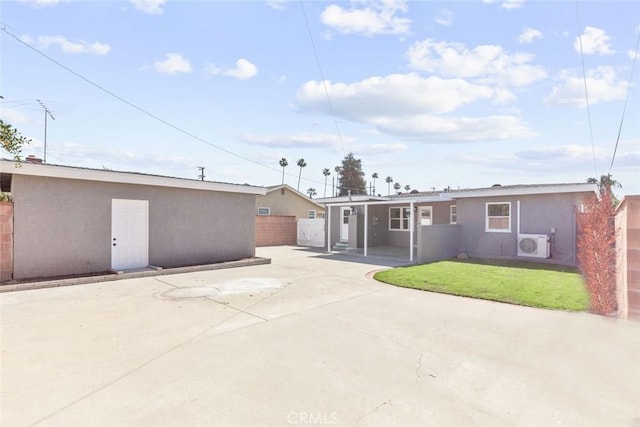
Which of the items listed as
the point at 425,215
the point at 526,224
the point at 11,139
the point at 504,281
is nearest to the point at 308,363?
the point at 11,139

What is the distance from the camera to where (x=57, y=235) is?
938 centimetres

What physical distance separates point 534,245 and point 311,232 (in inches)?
485

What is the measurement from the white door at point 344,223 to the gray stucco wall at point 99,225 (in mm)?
7702

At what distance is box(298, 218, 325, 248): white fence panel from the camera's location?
2103cm

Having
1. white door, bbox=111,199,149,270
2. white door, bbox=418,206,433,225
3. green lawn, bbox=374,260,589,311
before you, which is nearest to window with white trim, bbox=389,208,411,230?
white door, bbox=418,206,433,225

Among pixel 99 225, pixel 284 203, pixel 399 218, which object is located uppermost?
pixel 284 203

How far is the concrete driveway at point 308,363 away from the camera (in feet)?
9.88

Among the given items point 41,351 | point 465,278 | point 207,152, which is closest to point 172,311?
point 41,351

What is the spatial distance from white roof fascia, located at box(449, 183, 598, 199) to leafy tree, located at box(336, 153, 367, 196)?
38.2 metres

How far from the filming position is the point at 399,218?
65.1 feet

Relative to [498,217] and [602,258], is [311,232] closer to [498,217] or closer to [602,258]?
[498,217]

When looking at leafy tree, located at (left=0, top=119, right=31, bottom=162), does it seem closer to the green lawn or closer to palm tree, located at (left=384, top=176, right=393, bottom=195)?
the green lawn

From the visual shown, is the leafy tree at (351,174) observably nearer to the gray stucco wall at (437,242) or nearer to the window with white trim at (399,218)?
the window with white trim at (399,218)

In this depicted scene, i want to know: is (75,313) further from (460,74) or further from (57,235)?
(460,74)
